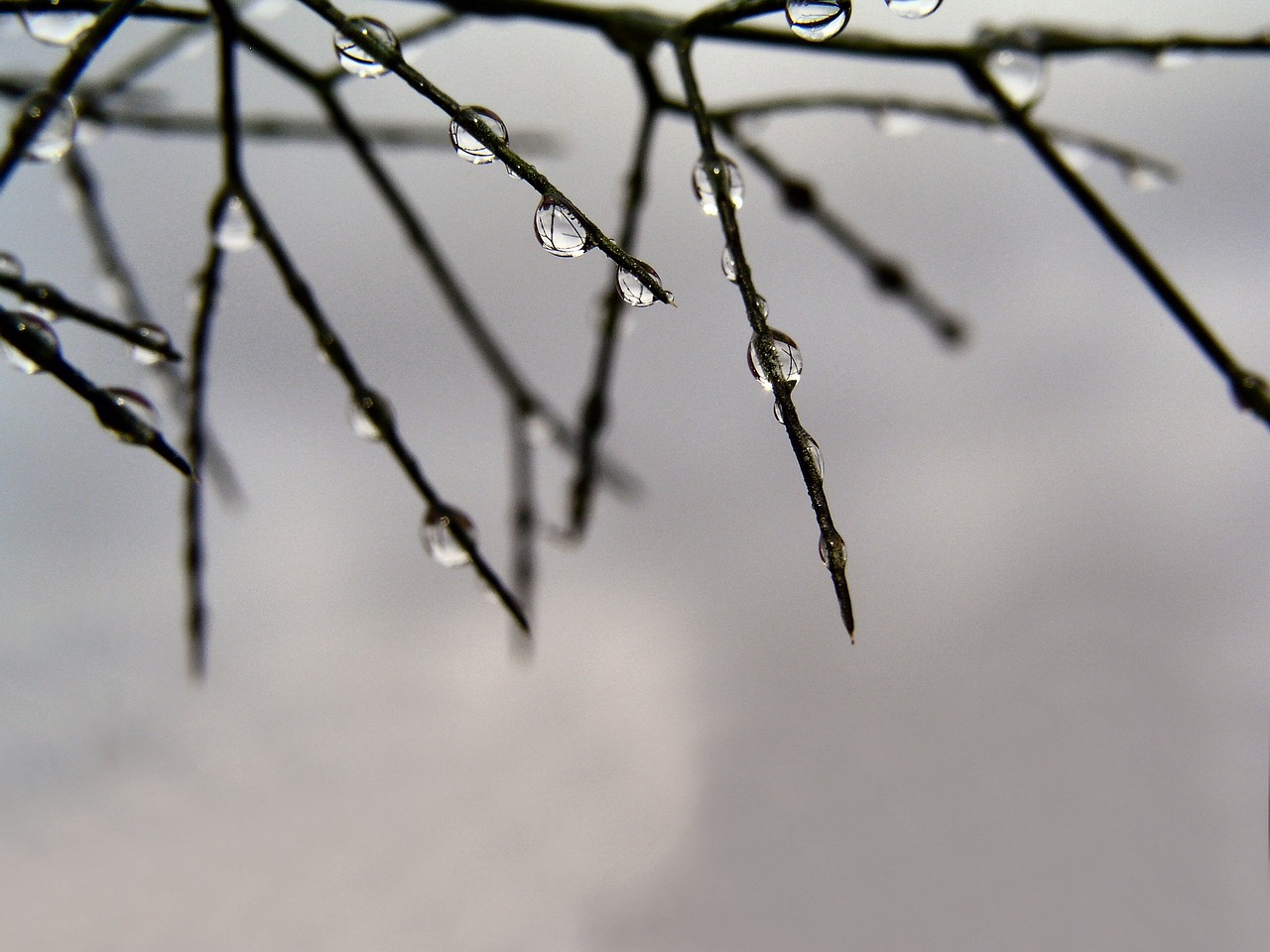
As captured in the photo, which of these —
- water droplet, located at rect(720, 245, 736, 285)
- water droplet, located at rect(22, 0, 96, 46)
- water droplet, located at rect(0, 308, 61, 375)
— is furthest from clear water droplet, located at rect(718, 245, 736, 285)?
water droplet, located at rect(22, 0, 96, 46)

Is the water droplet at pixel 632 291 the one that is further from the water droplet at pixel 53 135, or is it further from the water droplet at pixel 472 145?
the water droplet at pixel 53 135

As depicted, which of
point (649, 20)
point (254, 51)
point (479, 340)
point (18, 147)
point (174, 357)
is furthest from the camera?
point (479, 340)

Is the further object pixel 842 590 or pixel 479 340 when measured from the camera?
pixel 479 340

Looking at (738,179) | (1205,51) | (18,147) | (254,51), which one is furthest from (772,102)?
(18,147)

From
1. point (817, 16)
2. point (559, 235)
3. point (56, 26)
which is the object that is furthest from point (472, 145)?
point (56, 26)

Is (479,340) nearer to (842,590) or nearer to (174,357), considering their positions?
(174,357)

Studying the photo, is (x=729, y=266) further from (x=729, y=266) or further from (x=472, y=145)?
(x=472, y=145)
